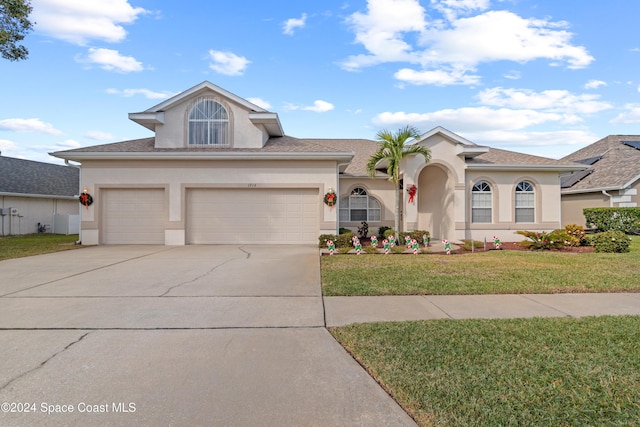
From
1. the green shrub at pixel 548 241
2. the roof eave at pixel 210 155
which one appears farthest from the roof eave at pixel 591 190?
the roof eave at pixel 210 155

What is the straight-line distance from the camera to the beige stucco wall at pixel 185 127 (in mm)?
14617

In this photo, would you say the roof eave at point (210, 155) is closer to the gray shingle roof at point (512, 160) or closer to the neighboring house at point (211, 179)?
the neighboring house at point (211, 179)

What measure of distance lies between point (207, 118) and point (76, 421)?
1361 cm

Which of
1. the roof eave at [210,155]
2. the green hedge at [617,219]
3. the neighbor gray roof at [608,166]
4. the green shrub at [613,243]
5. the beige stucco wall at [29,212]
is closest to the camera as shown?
the green shrub at [613,243]

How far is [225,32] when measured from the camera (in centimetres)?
1277

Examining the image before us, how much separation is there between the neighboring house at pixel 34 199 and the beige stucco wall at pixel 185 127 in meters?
12.3

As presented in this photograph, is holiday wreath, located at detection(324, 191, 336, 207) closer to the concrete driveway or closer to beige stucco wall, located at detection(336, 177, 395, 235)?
beige stucco wall, located at detection(336, 177, 395, 235)

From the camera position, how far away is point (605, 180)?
1941cm

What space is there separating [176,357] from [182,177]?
11545mm

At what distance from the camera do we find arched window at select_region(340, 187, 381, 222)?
1752 cm

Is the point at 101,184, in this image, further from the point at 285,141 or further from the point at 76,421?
the point at 76,421

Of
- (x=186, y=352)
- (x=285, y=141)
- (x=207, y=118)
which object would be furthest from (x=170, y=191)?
(x=186, y=352)

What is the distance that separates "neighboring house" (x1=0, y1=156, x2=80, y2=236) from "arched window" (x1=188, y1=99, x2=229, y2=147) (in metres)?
13.1

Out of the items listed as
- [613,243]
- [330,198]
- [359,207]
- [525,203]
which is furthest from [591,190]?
[330,198]
